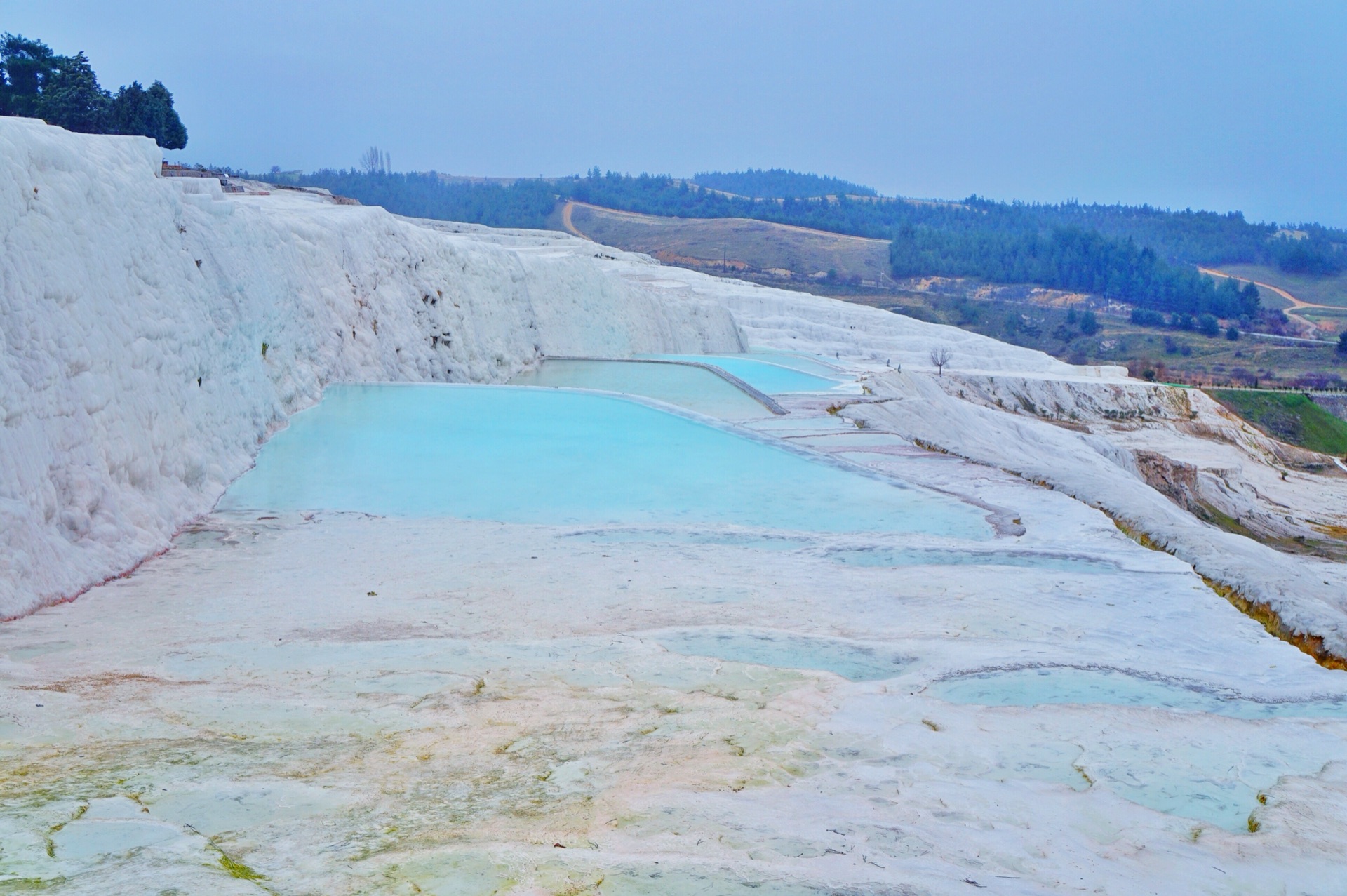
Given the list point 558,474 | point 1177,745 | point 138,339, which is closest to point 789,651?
point 1177,745

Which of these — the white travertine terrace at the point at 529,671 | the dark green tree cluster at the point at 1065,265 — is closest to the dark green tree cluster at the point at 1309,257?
the dark green tree cluster at the point at 1065,265

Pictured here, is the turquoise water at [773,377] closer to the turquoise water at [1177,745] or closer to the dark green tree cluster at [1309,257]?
the turquoise water at [1177,745]

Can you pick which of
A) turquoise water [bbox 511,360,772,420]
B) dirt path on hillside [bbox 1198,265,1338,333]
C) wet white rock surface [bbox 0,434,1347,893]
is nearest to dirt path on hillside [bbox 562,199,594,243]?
dirt path on hillside [bbox 1198,265,1338,333]

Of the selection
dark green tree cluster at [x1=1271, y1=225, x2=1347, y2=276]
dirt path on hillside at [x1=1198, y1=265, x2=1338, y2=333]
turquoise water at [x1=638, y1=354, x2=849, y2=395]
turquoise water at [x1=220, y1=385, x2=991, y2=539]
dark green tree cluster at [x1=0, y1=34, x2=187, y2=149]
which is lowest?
turquoise water at [x1=220, y1=385, x2=991, y2=539]

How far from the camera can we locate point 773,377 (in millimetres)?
18172

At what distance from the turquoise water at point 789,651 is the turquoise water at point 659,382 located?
23.5 ft

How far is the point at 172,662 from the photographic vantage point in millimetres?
3686

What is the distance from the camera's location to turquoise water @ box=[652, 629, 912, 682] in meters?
3.89

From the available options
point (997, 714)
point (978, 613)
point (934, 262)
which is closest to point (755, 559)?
point (978, 613)

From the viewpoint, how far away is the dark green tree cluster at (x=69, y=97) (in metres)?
27.6

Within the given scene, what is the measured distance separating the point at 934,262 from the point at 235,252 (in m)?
92.4

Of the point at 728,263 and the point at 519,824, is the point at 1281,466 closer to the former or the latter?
the point at 519,824

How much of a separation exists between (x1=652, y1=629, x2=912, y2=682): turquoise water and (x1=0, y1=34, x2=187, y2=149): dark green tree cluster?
29.1 meters

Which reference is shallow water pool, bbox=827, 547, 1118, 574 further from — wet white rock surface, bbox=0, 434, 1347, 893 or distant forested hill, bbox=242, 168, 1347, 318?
distant forested hill, bbox=242, 168, 1347, 318
